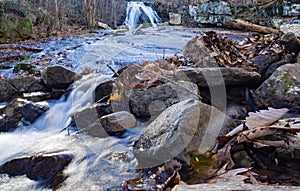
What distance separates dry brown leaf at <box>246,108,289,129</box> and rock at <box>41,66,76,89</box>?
3618 millimetres

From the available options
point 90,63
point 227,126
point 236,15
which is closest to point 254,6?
point 236,15

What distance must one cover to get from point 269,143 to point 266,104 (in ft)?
4.59

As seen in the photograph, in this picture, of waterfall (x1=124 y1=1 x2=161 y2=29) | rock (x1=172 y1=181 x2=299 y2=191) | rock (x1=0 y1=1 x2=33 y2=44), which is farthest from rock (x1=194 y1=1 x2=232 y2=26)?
rock (x1=172 y1=181 x2=299 y2=191)

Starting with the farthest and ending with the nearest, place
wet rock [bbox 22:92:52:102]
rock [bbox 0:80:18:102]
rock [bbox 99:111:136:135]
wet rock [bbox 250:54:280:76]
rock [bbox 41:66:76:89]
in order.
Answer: rock [bbox 41:66:76:89]
rock [bbox 0:80:18:102]
wet rock [bbox 22:92:52:102]
wet rock [bbox 250:54:280:76]
rock [bbox 99:111:136:135]

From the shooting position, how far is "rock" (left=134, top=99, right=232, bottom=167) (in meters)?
2.43

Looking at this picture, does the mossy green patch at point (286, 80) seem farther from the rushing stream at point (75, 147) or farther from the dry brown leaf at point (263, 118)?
the rushing stream at point (75, 147)

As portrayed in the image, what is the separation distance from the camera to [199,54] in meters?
4.52

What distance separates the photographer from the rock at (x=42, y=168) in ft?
8.75

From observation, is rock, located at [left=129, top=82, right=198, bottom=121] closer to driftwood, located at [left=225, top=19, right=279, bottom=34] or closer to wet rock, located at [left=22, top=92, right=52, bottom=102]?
wet rock, located at [left=22, top=92, right=52, bottom=102]

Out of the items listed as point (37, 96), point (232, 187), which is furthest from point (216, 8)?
point (232, 187)

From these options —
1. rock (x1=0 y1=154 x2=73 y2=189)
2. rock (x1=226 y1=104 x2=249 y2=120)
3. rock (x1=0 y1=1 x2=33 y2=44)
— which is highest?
rock (x1=0 y1=1 x2=33 y2=44)

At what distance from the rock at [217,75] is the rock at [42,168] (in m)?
1.89

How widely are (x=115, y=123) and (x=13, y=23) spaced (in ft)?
35.6

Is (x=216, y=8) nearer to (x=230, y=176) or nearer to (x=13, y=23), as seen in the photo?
(x=13, y=23)
